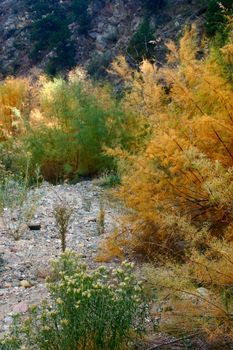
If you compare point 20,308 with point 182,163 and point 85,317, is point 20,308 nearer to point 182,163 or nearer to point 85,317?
point 85,317

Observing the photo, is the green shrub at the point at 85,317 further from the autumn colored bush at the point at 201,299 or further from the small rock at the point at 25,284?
the small rock at the point at 25,284

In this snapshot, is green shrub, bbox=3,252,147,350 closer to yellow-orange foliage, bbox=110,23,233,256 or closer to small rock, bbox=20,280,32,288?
yellow-orange foliage, bbox=110,23,233,256

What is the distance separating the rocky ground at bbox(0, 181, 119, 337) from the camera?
4.88 metres

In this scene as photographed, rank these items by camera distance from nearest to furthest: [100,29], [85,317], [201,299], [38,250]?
1. [85,317]
2. [201,299]
3. [38,250]
4. [100,29]

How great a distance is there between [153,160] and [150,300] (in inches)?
77.3

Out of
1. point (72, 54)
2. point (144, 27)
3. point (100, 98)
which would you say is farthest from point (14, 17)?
point (100, 98)

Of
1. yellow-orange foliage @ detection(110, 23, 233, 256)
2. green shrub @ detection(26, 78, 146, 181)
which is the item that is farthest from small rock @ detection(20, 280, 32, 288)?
green shrub @ detection(26, 78, 146, 181)

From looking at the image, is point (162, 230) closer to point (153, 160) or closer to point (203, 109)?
point (153, 160)

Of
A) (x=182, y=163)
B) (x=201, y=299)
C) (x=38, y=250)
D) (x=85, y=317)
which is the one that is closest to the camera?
(x=85, y=317)

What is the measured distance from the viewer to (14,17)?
48.2 m

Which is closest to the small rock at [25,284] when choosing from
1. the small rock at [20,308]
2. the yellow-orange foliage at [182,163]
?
the small rock at [20,308]

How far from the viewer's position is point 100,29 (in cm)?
3894

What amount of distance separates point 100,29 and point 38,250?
3447 cm

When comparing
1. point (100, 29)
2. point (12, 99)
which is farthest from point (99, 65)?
point (12, 99)
